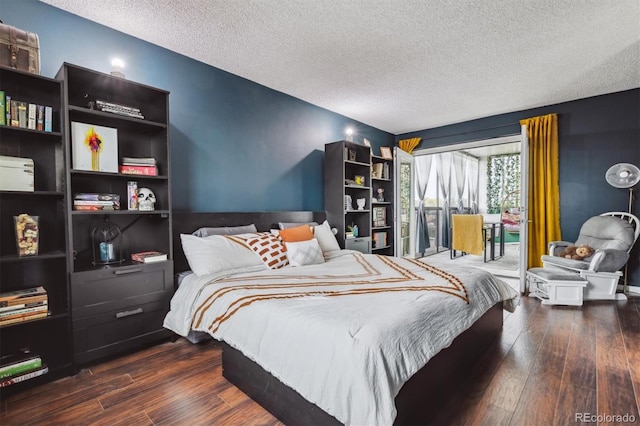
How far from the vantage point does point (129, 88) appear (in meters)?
2.32

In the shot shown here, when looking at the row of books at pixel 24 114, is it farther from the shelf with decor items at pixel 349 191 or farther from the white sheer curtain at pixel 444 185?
the white sheer curtain at pixel 444 185

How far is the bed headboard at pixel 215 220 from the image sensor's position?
267 centimetres

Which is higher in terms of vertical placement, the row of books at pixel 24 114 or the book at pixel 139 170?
the row of books at pixel 24 114

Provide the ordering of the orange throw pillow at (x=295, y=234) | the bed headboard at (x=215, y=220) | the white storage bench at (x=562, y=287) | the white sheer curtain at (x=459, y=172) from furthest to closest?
the white sheer curtain at (x=459, y=172)
the white storage bench at (x=562, y=287)
the orange throw pillow at (x=295, y=234)
the bed headboard at (x=215, y=220)

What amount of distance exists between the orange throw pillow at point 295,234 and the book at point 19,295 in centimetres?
177

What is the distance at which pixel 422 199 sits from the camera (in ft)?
21.3

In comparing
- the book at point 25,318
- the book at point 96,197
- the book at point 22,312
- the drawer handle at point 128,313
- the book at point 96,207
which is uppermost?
the book at point 96,197

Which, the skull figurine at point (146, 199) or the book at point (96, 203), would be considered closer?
the book at point (96, 203)

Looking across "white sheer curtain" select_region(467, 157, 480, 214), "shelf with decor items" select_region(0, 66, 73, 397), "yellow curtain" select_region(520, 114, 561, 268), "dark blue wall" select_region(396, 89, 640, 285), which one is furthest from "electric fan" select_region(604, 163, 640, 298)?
"shelf with decor items" select_region(0, 66, 73, 397)

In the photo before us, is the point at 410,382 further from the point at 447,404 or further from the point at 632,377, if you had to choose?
the point at 632,377

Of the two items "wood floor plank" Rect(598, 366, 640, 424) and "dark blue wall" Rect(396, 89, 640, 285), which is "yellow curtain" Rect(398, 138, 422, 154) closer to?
"dark blue wall" Rect(396, 89, 640, 285)

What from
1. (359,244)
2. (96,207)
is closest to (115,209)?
(96,207)

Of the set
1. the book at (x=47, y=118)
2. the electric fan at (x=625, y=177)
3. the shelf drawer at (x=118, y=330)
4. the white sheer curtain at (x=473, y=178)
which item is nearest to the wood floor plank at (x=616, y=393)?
the electric fan at (x=625, y=177)

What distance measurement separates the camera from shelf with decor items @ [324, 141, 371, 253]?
13.1 ft
